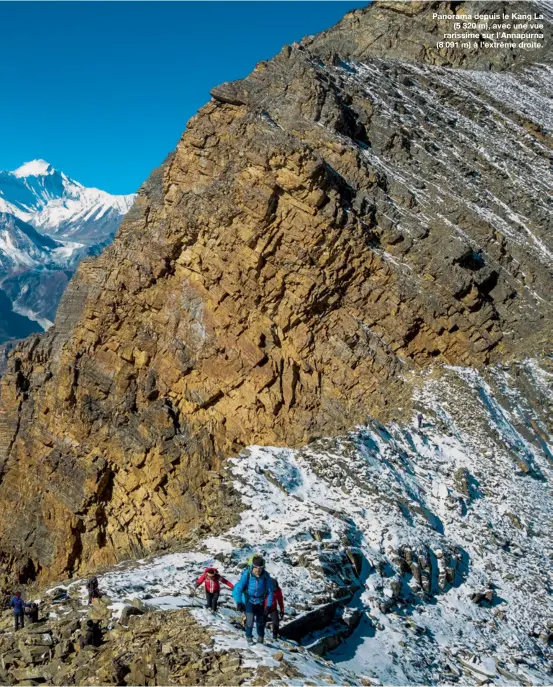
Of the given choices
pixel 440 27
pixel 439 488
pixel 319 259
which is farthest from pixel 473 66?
pixel 439 488

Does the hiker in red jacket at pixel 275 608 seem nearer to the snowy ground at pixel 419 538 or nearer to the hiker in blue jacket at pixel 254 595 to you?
the hiker in blue jacket at pixel 254 595

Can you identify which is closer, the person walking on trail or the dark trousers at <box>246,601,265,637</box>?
the dark trousers at <box>246,601,265,637</box>

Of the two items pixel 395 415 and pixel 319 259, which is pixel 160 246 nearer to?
pixel 319 259

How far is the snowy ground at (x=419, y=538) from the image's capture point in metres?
15.7

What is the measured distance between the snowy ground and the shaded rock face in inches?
71.0

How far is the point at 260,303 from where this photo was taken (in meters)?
27.9

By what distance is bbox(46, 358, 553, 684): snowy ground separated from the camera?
15711 millimetres

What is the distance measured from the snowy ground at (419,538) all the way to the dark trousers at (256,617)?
0.33 m

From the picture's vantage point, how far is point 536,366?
89.1 feet

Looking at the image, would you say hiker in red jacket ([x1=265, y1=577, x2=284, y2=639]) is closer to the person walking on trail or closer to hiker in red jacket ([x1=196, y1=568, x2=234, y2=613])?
hiker in red jacket ([x1=196, y1=568, x2=234, y2=613])

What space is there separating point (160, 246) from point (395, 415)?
14.1m

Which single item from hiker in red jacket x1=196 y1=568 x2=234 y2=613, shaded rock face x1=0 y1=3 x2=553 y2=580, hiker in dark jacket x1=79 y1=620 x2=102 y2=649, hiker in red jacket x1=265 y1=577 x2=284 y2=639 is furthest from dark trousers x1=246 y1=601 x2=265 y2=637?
shaded rock face x1=0 y1=3 x2=553 y2=580

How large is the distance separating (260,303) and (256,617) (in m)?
17.1

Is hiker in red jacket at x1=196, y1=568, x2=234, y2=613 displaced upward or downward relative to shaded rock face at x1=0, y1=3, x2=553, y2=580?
downward
